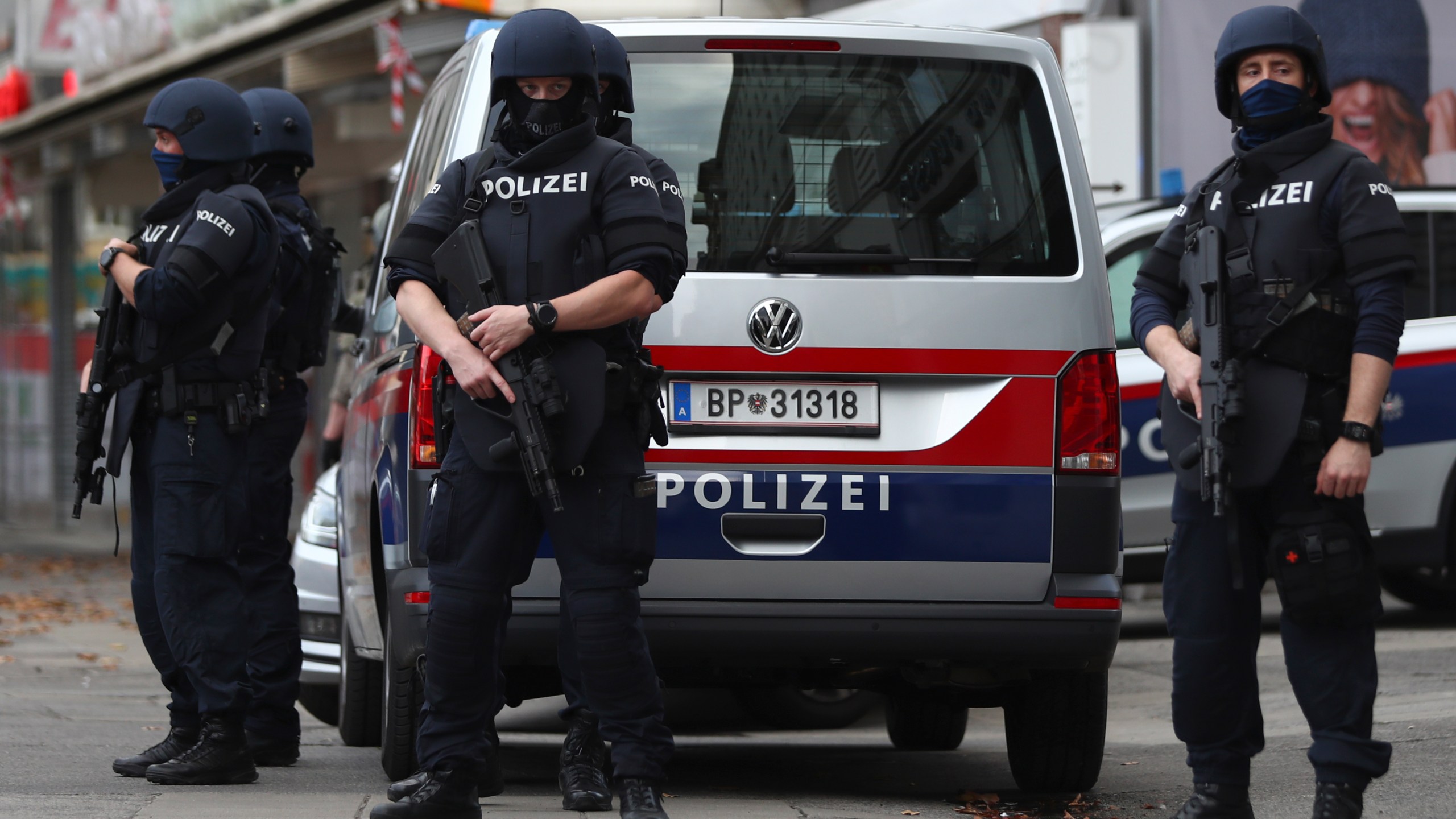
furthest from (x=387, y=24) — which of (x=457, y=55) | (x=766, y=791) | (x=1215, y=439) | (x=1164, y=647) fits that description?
(x=1215, y=439)

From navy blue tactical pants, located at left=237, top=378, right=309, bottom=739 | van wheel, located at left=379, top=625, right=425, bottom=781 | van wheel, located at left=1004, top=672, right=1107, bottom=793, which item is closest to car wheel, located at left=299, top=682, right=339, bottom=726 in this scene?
navy blue tactical pants, located at left=237, top=378, right=309, bottom=739

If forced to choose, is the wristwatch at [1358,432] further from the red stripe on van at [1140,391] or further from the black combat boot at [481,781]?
the red stripe on van at [1140,391]

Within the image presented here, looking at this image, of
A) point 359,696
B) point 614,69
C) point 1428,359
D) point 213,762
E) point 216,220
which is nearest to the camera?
point 614,69

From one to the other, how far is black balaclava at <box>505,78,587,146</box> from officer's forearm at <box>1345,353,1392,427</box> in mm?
1723

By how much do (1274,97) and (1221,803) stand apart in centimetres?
153

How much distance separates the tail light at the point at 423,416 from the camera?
472 cm

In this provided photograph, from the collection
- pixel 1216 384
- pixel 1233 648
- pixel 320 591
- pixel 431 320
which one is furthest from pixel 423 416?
pixel 320 591

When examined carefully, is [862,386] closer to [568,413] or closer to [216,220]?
[568,413]

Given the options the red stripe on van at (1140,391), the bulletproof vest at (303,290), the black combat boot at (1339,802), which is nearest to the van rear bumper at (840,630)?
Answer: the black combat boot at (1339,802)

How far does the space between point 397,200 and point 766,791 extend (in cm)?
212

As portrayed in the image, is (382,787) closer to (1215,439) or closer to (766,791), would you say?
(766,791)

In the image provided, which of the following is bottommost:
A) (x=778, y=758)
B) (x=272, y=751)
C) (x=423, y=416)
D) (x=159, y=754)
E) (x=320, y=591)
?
(x=778, y=758)

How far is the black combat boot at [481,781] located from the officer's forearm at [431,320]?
89 cm

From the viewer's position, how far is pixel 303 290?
20.6 ft
